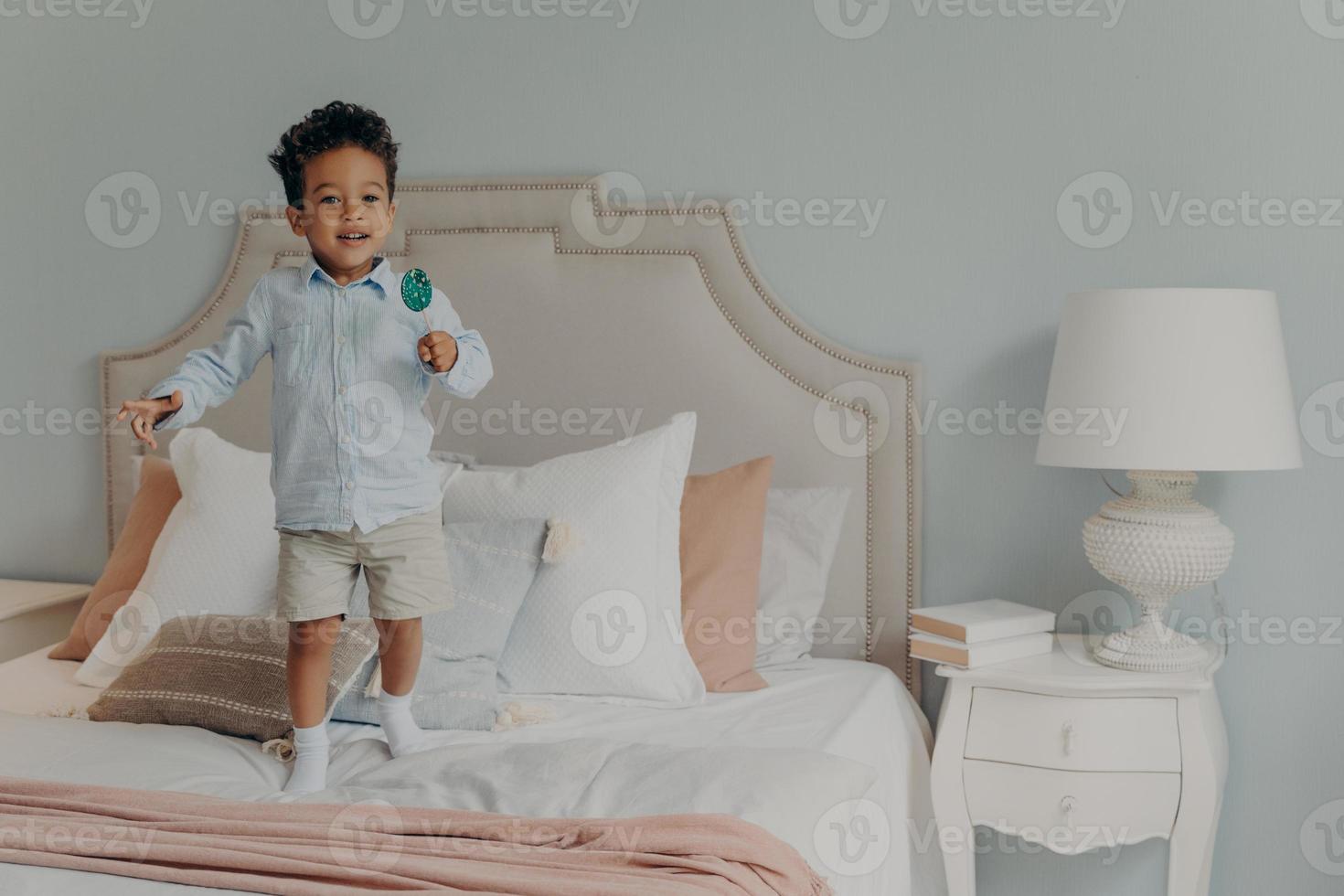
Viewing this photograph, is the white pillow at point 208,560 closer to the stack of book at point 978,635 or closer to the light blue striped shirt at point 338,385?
the light blue striped shirt at point 338,385

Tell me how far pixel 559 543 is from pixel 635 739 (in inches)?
14.7

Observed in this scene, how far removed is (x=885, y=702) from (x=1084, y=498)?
0.59m

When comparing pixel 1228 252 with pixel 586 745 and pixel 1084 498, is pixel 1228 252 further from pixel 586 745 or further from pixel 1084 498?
pixel 586 745

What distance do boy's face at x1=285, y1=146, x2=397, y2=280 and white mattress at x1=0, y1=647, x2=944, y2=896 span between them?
28.6 inches

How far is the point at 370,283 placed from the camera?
1739mm

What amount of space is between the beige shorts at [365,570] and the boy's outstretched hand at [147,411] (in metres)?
0.24

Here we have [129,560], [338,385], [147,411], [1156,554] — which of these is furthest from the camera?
[129,560]

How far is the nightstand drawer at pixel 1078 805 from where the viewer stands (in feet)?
6.55

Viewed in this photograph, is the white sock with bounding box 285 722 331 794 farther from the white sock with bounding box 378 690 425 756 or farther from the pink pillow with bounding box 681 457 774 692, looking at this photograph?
the pink pillow with bounding box 681 457 774 692

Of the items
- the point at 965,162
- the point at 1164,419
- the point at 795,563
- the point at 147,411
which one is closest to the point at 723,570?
the point at 795,563

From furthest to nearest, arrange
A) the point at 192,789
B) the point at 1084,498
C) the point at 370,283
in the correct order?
1. the point at 1084,498
2. the point at 370,283
3. the point at 192,789

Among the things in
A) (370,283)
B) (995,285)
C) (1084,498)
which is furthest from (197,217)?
(1084,498)

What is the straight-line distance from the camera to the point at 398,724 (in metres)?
1.79

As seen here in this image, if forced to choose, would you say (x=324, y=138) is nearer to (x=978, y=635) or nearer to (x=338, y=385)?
(x=338, y=385)
